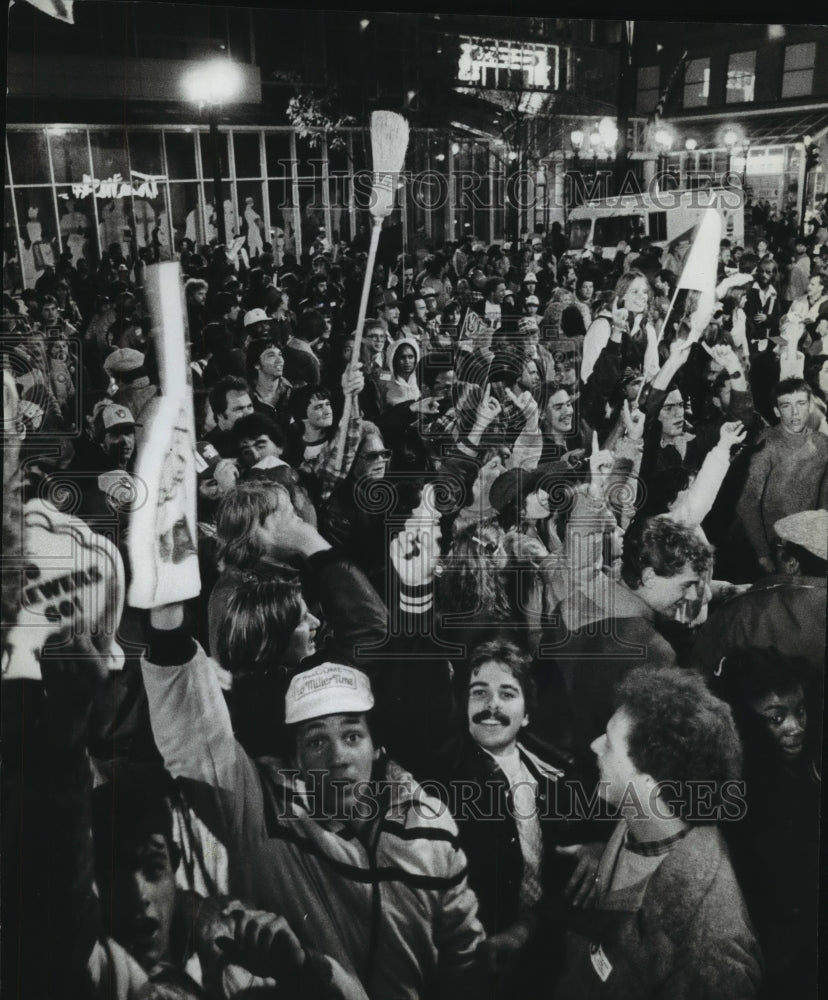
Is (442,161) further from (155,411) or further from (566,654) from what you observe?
(566,654)

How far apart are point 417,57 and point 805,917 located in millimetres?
2393

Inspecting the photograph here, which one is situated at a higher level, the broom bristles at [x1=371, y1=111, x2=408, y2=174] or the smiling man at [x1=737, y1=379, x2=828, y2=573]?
the broom bristles at [x1=371, y1=111, x2=408, y2=174]

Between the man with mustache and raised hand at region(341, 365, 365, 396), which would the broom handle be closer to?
raised hand at region(341, 365, 365, 396)

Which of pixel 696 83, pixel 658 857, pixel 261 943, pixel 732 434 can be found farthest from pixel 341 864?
pixel 696 83

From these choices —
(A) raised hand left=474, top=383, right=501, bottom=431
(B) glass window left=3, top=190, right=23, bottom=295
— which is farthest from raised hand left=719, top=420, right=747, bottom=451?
(B) glass window left=3, top=190, right=23, bottom=295

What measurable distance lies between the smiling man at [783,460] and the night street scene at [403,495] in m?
0.01

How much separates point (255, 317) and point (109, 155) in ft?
1.65

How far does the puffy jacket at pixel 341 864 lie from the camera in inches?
105

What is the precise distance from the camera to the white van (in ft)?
8.80

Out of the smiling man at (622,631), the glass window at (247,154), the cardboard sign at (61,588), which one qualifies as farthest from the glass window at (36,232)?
the smiling man at (622,631)

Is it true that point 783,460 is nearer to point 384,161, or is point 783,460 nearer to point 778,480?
point 778,480

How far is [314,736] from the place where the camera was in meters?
2.67

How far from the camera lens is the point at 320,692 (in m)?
2.66

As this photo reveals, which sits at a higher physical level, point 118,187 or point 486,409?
point 118,187
